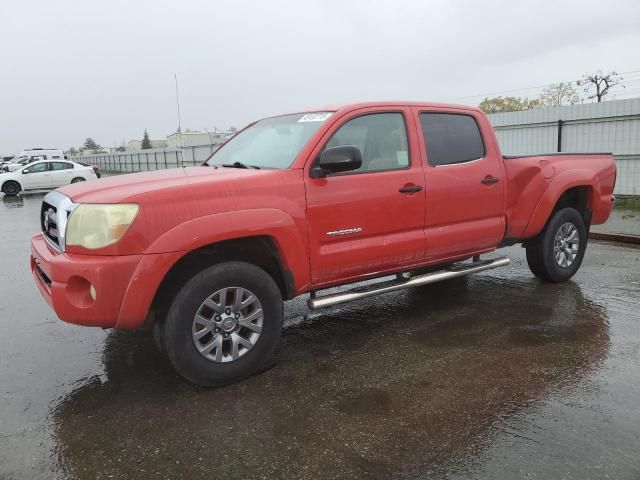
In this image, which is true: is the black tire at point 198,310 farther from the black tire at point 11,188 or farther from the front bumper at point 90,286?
the black tire at point 11,188

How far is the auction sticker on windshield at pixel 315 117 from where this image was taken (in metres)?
4.11

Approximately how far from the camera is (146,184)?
350cm

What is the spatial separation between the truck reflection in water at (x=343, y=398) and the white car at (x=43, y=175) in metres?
20.4

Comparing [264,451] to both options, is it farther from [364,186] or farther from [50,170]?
[50,170]

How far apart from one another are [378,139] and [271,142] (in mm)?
889

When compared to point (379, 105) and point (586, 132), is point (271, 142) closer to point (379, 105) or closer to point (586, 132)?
point (379, 105)

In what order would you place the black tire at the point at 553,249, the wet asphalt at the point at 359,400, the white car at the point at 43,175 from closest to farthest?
the wet asphalt at the point at 359,400 → the black tire at the point at 553,249 → the white car at the point at 43,175

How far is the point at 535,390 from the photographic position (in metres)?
3.36

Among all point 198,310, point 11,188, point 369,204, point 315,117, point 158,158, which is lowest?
point 11,188

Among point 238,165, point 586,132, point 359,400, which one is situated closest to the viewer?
point 359,400

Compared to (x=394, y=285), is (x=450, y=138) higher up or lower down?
higher up

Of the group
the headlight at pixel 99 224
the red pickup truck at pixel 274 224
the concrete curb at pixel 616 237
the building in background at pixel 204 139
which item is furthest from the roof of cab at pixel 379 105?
the building in background at pixel 204 139

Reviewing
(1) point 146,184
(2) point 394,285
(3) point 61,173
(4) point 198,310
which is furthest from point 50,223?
(3) point 61,173

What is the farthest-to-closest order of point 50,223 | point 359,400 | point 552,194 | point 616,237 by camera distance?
point 616,237
point 552,194
point 50,223
point 359,400
